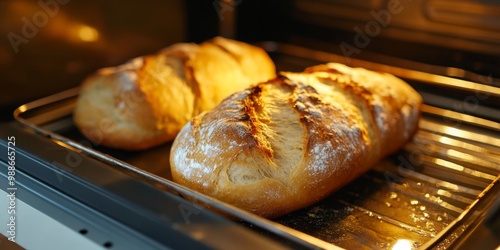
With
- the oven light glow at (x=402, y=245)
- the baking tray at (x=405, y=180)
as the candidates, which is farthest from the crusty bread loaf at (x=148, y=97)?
the oven light glow at (x=402, y=245)

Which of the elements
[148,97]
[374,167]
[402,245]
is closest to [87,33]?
[148,97]

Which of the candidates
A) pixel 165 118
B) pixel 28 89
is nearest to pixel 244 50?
pixel 165 118

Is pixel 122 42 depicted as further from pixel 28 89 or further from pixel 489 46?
pixel 489 46

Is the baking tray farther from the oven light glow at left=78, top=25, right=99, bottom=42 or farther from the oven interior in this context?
the oven light glow at left=78, top=25, right=99, bottom=42

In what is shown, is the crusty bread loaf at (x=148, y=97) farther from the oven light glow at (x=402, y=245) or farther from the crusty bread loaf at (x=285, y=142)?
the oven light glow at (x=402, y=245)

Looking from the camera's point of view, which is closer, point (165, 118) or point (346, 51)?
point (165, 118)
